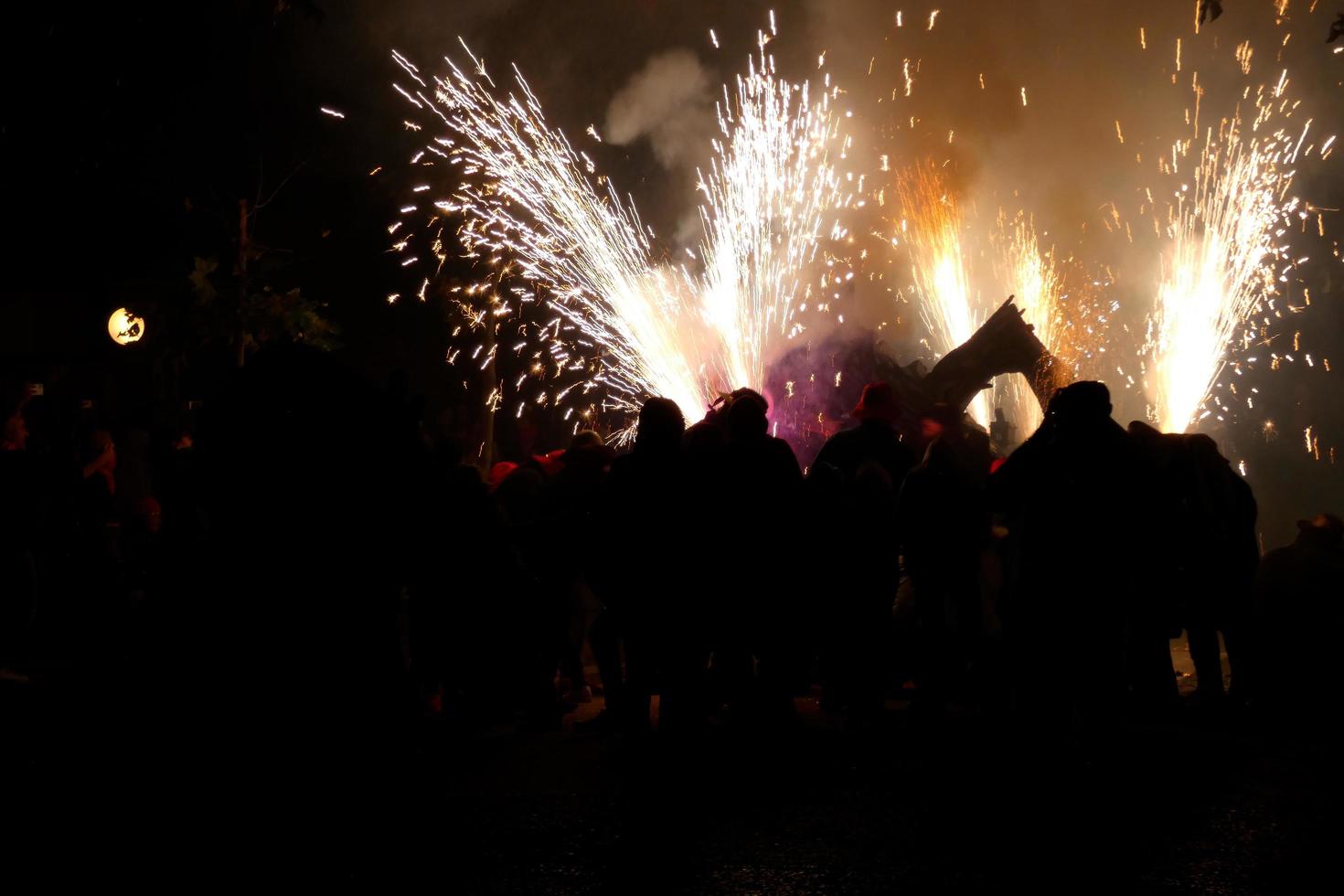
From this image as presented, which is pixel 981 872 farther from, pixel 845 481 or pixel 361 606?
pixel 845 481

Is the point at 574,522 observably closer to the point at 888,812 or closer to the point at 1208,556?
the point at 888,812

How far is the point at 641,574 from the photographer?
5730mm

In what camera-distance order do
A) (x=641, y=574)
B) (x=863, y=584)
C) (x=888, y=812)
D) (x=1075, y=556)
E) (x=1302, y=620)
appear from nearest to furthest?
(x=888, y=812) < (x=1075, y=556) < (x=641, y=574) < (x=863, y=584) < (x=1302, y=620)

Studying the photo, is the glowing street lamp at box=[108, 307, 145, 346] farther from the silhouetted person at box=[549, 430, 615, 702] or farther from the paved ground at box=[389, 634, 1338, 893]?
the paved ground at box=[389, 634, 1338, 893]

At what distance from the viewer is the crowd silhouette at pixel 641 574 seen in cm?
348

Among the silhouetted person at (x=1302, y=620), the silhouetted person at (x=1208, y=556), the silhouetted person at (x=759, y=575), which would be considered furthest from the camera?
the silhouetted person at (x=1208, y=556)

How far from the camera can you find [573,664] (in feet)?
26.1

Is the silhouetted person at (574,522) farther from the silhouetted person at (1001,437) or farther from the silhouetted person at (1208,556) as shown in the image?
the silhouetted person at (1001,437)

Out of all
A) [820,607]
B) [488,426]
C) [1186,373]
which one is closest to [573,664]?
[820,607]

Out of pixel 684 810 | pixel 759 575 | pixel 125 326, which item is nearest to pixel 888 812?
pixel 684 810

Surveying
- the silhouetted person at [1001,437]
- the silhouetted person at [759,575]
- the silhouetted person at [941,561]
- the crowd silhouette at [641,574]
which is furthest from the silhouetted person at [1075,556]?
the silhouetted person at [1001,437]

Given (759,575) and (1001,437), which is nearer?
(759,575)

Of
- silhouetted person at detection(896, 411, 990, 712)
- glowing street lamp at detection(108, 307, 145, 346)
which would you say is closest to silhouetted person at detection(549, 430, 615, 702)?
silhouetted person at detection(896, 411, 990, 712)

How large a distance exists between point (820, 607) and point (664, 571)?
54.5 inches
